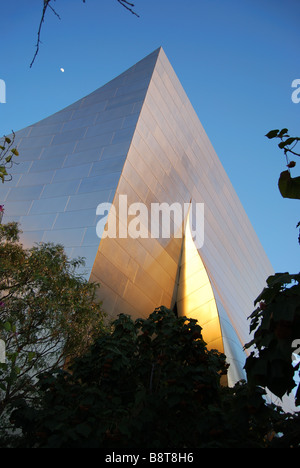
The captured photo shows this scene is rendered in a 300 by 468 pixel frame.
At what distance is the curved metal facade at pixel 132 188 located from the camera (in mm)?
9266

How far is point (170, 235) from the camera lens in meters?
12.1

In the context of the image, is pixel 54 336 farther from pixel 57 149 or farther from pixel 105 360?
pixel 57 149

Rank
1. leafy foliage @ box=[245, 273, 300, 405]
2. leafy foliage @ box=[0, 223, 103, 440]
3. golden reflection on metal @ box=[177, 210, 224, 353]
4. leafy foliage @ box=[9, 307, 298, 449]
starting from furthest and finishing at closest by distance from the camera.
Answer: golden reflection on metal @ box=[177, 210, 224, 353]
leafy foliage @ box=[0, 223, 103, 440]
leafy foliage @ box=[9, 307, 298, 449]
leafy foliage @ box=[245, 273, 300, 405]

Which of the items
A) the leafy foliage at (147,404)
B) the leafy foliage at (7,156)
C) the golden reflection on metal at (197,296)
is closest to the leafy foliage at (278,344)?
the leafy foliage at (147,404)

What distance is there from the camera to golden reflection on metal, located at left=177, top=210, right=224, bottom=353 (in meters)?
9.26

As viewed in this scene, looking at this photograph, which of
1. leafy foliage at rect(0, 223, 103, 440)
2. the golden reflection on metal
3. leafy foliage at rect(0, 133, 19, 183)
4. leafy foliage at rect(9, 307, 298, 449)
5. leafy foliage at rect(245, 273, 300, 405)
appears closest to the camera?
leafy foliage at rect(245, 273, 300, 405)

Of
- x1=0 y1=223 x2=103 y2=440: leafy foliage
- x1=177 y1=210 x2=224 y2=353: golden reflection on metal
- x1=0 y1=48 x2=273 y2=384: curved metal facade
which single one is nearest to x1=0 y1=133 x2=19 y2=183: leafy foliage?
x1=0 y1=48 x2=273 y2=384: curved metal facade

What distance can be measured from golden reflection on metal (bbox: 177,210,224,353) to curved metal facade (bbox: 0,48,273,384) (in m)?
0.04

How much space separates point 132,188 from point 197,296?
421 cm

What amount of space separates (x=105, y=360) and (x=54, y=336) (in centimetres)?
210

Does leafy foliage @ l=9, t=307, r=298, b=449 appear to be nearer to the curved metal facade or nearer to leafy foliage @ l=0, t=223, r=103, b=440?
leafy foliage @ l=0, t=223, r=103, b=440

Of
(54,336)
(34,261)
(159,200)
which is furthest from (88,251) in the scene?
(159,200)

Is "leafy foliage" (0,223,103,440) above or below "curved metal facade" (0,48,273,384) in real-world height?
below

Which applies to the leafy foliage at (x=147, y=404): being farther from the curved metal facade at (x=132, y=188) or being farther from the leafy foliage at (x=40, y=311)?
the curved metal facade at (x=132, y=188)
